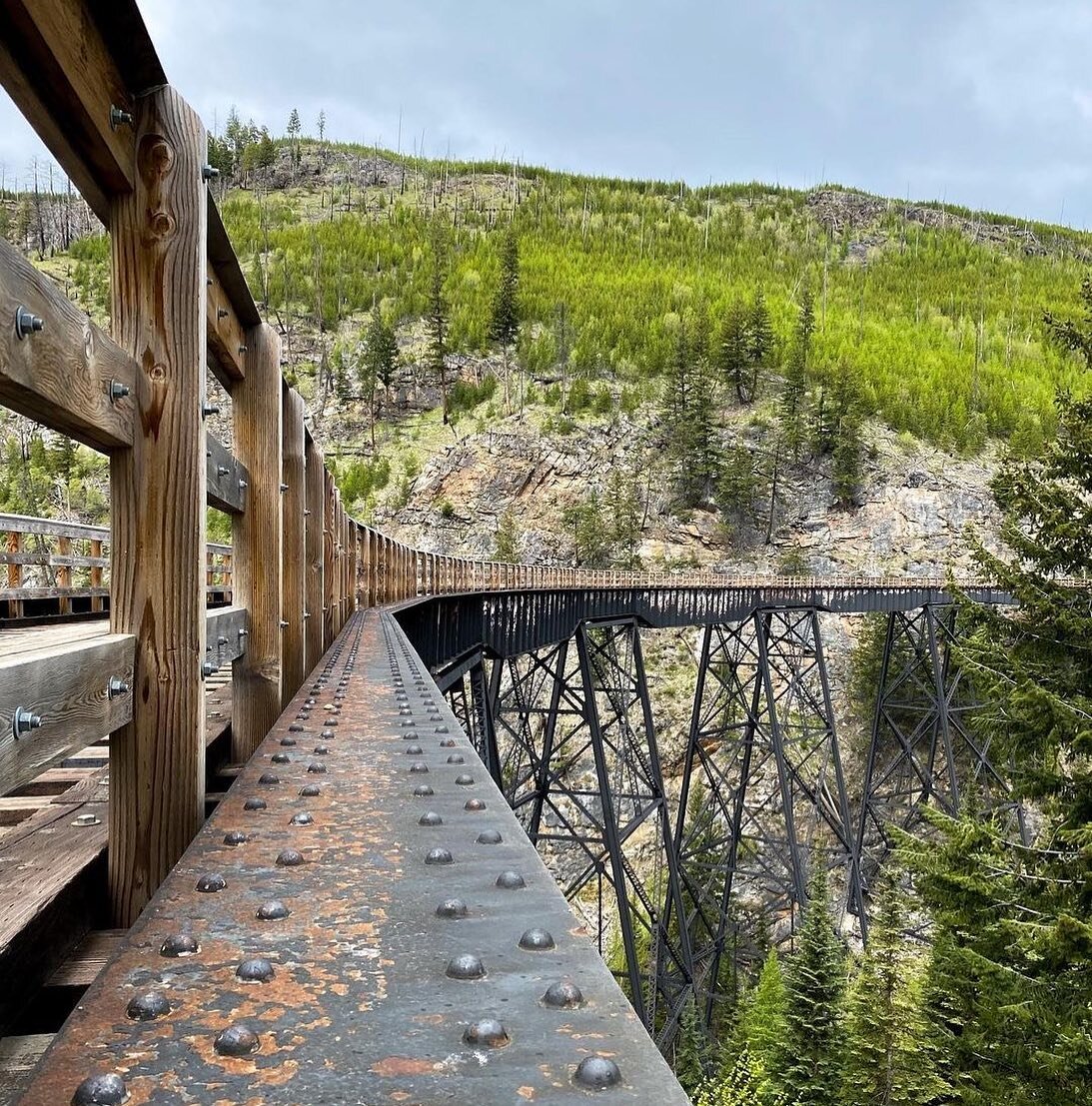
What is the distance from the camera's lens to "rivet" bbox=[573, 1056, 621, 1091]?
76 centimetres

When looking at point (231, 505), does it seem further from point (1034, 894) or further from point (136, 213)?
point (1034, 894)

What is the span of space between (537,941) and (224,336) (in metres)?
1.77

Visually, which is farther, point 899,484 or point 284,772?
point 899,484

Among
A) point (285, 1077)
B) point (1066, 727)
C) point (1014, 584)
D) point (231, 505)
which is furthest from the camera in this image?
point (1014, 584)

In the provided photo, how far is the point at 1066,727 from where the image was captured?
320 inches

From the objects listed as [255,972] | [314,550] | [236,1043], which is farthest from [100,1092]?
[314,550]

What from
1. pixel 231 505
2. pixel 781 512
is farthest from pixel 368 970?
pixel 781 512

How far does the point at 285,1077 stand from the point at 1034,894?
8585 mm

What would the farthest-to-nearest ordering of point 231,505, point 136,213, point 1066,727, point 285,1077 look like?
1. point 1066,727
2. point 231,505
3. point 136,213
4. point 285,1077

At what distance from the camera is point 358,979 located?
39.2 inches

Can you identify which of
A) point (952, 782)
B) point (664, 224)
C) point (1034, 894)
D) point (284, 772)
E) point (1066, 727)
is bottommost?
point (952, 782)

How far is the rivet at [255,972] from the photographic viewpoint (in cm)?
101

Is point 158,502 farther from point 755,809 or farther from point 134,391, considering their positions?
point 755,809

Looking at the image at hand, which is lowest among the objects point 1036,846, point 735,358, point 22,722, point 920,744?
point 920,744
